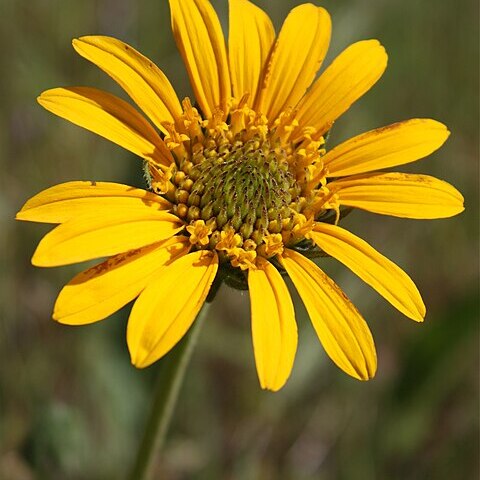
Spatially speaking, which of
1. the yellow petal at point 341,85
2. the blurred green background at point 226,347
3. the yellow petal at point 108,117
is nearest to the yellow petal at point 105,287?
the yellow petal at point 108,117

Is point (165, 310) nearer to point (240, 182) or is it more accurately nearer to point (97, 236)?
point (97, 236)

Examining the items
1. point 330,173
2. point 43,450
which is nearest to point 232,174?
point 330,173

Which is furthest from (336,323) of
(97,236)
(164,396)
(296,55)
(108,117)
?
(296,55)

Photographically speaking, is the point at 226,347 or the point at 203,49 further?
the point at 226,347

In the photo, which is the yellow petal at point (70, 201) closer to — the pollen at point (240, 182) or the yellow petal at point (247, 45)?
the pollen at point (240, 182)

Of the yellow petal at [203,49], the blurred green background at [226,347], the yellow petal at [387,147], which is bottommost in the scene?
the blurred green background at [226,347]

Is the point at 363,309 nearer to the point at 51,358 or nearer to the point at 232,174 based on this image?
the point at 51,358

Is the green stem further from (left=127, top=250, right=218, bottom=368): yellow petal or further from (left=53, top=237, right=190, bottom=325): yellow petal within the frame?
(left=53, top=237, right=190, bottom=325): yellow petal
